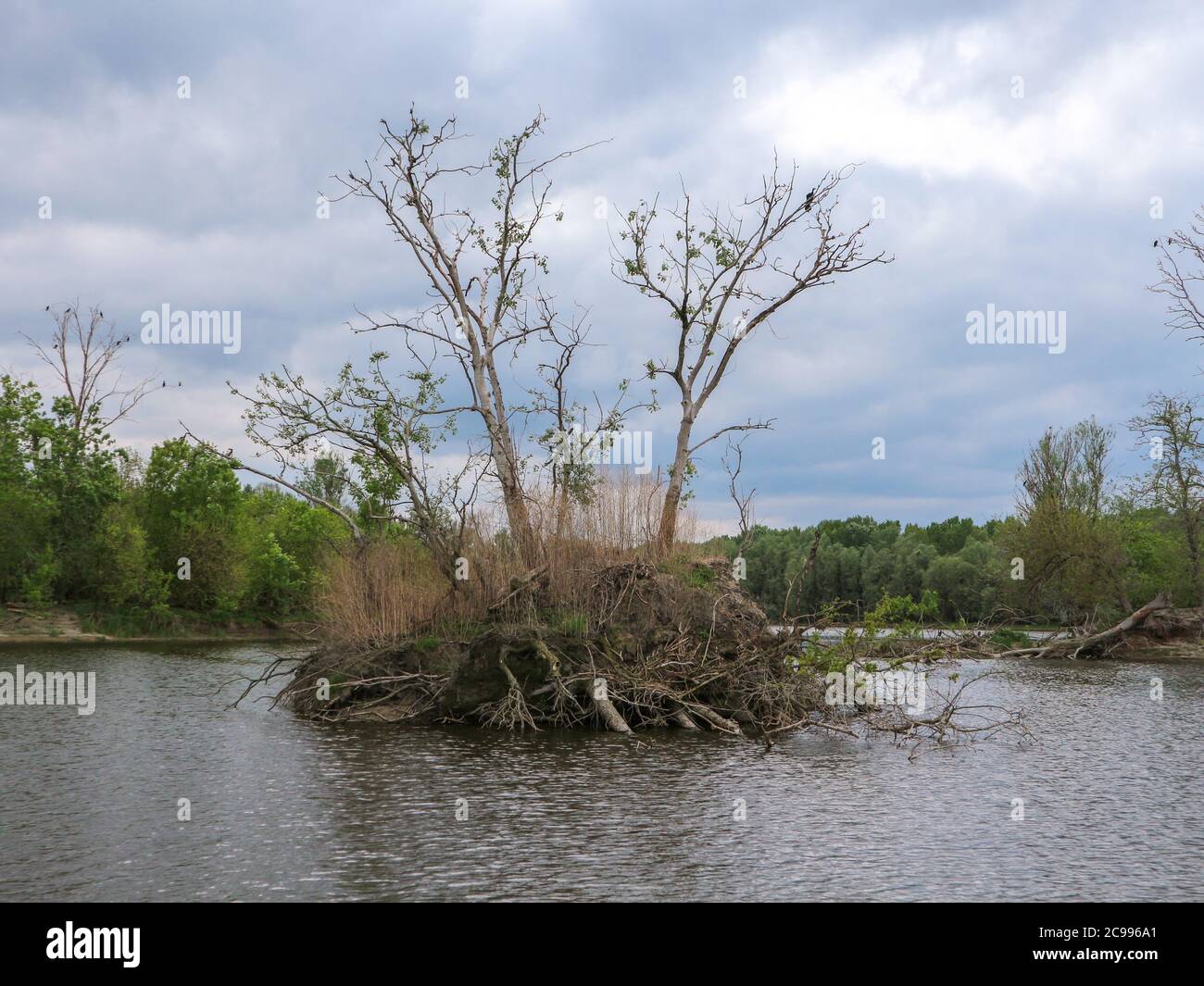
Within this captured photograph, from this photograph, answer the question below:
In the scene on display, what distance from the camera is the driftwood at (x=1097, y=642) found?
41625mm

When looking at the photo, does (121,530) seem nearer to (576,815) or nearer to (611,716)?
(611,716)

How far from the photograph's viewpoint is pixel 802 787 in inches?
527

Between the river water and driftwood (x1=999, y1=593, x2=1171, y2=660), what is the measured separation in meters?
23.0

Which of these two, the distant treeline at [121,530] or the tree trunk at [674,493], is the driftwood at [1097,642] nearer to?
the tree trunk at [674,493]

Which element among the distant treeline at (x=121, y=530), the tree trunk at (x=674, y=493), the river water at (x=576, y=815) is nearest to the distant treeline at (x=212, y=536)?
the distant treeline at (x=121, y=530)

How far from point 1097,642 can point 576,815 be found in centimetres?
3773

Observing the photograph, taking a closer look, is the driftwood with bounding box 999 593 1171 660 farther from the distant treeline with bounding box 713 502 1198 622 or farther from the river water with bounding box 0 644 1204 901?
the river water with bounding box 0 644 1204 901

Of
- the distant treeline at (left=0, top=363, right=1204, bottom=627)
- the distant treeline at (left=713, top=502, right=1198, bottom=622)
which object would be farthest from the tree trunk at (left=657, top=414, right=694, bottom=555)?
the distant treeline at (left=0, top=363, right=1204, bottom=627)

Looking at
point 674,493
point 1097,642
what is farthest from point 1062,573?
point 674,493

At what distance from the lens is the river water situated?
9227 mm

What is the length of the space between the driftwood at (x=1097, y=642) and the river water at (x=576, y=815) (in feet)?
75.3

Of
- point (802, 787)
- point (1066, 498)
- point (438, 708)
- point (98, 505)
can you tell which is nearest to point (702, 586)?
point (438, 708)

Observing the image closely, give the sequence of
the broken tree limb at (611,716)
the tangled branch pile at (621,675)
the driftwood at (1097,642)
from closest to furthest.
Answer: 1. the broken tree limb at (611,716)
2. the tangled branch pile at (621,675)
3. the driftwood at (1097,642)

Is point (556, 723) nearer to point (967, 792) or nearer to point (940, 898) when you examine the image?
point (967, 792)
